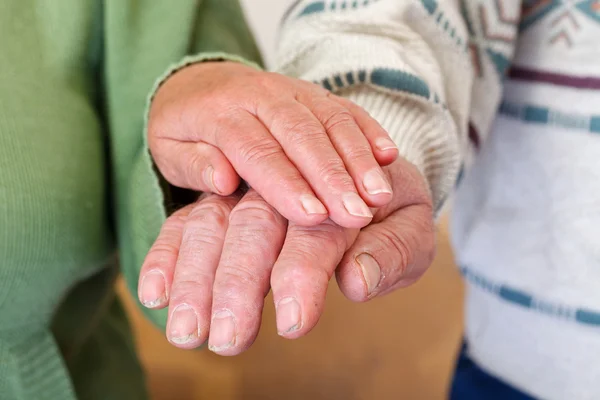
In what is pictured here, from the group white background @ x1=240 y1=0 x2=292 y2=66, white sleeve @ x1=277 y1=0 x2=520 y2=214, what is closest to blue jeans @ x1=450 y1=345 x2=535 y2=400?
white sleeve @ x1=277 y1=0 x2=520 y2=214

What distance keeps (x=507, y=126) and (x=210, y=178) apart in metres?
0.23

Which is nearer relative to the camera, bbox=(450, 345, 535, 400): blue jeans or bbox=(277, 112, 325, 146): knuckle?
bbox=(277, 112, 325, 146): knuckle

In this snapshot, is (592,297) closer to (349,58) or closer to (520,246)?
(520,246)

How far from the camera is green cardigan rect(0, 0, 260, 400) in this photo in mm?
287

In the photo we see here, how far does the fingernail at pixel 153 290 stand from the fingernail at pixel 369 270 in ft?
0.26

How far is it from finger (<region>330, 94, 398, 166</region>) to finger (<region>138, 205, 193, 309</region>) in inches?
3.6

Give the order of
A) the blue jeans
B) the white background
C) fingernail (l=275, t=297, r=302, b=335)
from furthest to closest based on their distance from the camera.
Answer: the white background → the blue jeans → fingernail (l=275, t=297, r=302, b=335)

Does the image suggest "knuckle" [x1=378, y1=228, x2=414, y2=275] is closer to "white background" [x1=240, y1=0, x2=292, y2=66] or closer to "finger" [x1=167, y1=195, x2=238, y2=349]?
"finger" [x1=167, y1=195, x2=238, y2=349]

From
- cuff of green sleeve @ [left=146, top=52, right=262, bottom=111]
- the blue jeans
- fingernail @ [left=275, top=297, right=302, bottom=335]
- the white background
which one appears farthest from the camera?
the white background

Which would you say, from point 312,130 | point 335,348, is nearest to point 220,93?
point 312,130

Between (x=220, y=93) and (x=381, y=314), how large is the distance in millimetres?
589

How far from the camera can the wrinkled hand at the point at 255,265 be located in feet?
0.62

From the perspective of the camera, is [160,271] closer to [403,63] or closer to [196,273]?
[196,273]

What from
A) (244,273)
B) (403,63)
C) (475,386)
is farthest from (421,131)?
(475,386)
